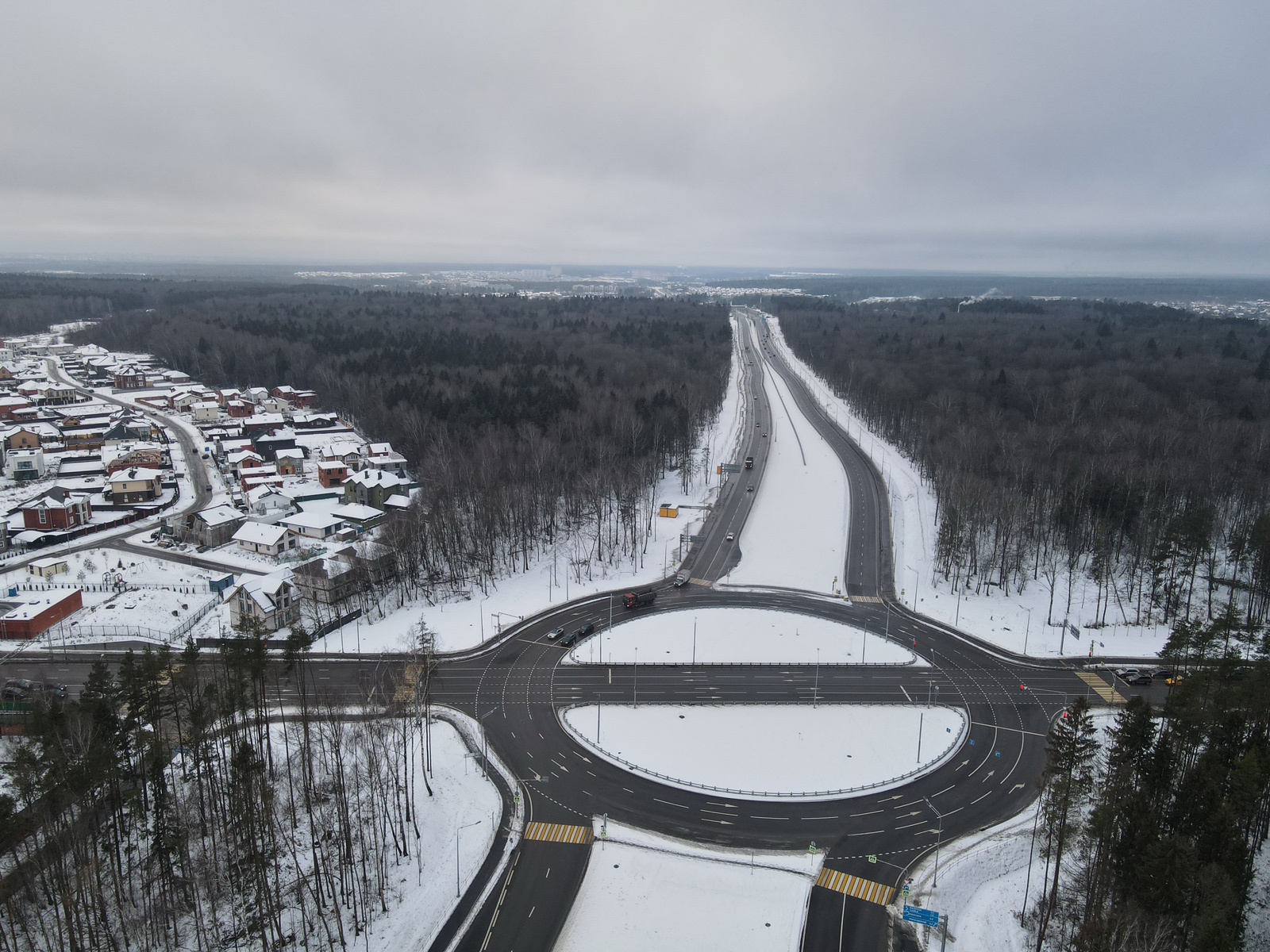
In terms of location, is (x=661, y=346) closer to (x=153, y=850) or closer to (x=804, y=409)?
(x=804, y=409)

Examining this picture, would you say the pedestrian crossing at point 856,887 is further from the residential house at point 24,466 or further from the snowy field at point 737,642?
the residential house at point 24,466

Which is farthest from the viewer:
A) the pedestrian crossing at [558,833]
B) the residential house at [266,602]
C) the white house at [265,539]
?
the white house at [265,539]

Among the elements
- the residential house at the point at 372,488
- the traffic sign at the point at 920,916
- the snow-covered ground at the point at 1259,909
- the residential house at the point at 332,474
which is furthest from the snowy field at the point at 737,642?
the residential house at the point at 332,474

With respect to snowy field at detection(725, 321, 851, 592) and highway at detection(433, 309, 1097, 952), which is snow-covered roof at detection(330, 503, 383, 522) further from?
snowy field at detection(725, 321, 851, 592)

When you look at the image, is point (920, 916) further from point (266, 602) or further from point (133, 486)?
point (133, 486)

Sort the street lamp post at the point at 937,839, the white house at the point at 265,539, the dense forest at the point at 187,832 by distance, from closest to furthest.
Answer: the dense forest at the point at 187,832, the street lamp post at the point at 937,839, the white house at the point at 265,539

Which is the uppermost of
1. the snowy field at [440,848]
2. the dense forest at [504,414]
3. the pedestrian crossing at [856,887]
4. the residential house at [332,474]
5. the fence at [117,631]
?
the dense forest at [504,414]

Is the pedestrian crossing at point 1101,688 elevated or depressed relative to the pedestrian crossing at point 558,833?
elevated

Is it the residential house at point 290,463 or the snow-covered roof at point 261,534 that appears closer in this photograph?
the snow-covered roof at point 261,534
